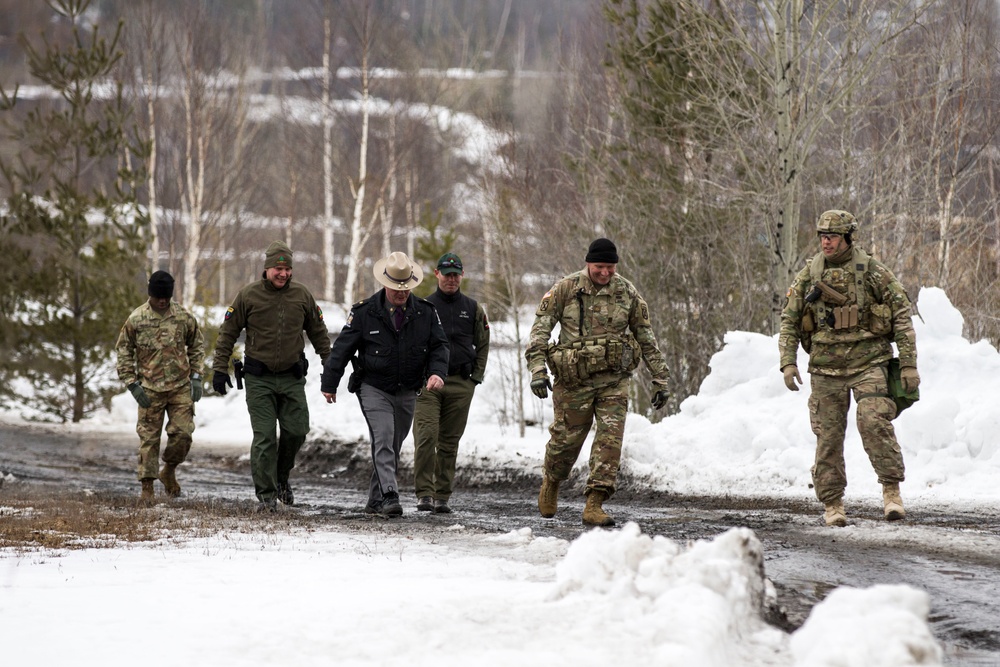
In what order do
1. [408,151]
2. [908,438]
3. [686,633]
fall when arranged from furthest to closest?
[408,151], [908,438], [686,633]

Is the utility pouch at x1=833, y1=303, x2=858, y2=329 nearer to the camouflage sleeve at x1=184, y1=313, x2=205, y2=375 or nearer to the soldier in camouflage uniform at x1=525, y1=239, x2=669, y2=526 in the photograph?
the soldier in camouflage uniform at x1=525, y1=239, x2=669, y2=526

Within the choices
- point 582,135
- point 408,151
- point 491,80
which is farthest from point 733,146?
point 491,80

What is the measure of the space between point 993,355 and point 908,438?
183 cm

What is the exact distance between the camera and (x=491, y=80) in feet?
173

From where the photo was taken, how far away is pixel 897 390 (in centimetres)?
761

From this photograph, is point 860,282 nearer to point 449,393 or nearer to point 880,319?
point 880,319

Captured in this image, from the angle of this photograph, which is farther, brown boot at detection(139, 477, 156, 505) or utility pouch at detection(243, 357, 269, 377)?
brown boot at detection(139, 477, 156, 505)

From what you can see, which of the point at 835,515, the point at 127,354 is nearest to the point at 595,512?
the point at 835,515

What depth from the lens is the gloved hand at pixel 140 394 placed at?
10.1 metres

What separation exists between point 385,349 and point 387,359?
0.08 meters

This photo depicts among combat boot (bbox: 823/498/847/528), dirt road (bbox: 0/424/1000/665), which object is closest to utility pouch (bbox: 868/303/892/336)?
combat boot (bbox: 823/498/847/528)

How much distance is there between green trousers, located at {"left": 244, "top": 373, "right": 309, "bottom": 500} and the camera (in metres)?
9.34

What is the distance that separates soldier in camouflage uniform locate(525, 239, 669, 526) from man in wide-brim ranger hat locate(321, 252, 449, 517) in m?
1.19

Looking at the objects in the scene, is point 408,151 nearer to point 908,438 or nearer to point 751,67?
point 751,67
